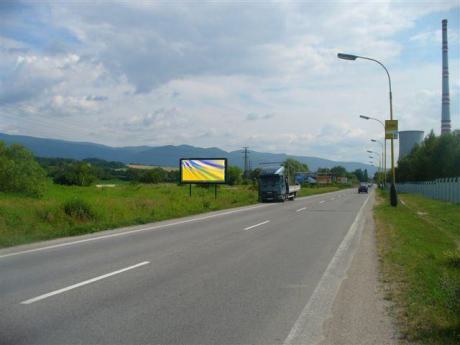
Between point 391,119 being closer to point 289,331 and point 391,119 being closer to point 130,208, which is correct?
point 130,208

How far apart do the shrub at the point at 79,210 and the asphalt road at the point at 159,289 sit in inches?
244

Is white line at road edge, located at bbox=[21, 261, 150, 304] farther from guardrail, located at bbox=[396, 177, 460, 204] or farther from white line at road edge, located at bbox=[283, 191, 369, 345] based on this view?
guardrail, located at bbox=[396, 177, 460, 204]

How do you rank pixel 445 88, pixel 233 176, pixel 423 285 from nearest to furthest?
pixel 423 285 < pixel 445 88 < pixel 233 176

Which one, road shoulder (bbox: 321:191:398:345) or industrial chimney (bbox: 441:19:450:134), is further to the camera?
industrial chimney (bbox: 441:19:450:134)

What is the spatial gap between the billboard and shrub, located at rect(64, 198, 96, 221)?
70.3 ft

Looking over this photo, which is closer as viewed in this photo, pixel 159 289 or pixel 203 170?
pixel 159 289

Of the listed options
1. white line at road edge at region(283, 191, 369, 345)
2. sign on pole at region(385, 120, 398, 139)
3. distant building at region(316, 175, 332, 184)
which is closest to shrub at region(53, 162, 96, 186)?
sign on pole at region(385, 120, 398, 139)

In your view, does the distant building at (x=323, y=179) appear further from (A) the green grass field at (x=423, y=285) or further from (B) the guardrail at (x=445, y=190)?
(A) the green grass field at (x=423, y=285)

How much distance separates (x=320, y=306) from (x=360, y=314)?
628 millimetres

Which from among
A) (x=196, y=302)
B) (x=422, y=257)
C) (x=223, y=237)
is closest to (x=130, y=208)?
(x=223, y=237)

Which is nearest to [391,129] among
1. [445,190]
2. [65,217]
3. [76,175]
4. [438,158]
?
[445,190]

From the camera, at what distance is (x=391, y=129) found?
31047mm

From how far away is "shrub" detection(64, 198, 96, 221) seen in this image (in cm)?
2052

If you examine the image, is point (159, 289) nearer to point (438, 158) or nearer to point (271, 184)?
point (271, 184)
